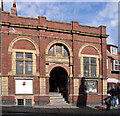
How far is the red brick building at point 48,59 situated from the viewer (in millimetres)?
15195

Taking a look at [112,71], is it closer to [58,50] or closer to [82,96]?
[82,96]

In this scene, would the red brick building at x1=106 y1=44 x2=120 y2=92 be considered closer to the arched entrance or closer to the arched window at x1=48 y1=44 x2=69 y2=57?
the arched entrance

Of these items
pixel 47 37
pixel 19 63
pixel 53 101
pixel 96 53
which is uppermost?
pixel 47 37

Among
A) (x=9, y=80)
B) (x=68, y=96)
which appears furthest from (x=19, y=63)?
(x=68, y=96)

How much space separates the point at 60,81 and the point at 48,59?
4.73 metres

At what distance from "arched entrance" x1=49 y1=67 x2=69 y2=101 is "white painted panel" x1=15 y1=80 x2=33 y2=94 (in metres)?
4.15

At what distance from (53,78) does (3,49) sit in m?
8.52

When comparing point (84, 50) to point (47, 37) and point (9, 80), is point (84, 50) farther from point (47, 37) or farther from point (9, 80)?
point (9, 80)

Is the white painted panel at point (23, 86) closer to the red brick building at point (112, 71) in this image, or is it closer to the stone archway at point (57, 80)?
the stone archway at point (57, 80)

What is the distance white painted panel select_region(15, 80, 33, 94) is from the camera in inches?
600

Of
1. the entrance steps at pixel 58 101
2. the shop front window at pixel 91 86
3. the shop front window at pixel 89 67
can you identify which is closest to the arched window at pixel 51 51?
the shop front window at pixel 89 67

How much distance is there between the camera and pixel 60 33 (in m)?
17.2

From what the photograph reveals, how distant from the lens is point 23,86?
15.4 metres

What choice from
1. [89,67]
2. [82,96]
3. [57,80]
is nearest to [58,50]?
→ [89,67]
